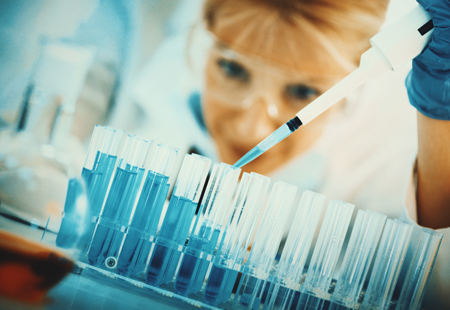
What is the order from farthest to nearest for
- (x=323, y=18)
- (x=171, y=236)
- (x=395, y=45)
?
(x=323, y=18)
(x=171, y=236)
(x=395, y=45)

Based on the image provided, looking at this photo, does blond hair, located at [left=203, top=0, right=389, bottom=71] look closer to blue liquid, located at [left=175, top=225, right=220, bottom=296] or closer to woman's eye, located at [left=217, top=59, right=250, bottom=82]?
woman's eye, located at [left=217, top=59, right=250, bottom=82]

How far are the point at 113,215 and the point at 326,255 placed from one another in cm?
65

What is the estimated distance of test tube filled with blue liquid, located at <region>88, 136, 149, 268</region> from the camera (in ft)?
2.80

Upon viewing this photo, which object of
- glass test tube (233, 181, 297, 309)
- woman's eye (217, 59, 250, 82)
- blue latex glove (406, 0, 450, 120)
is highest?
blue latex glove (406, 0, 450, 120)

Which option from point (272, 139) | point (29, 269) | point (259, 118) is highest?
point (259, 118)

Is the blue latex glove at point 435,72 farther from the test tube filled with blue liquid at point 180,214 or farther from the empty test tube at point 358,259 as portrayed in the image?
the test tube filled with blue liquid at point 180,214

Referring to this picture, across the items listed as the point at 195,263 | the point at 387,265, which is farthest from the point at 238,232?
the point at 387,265

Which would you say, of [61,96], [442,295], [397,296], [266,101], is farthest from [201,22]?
[442,295]

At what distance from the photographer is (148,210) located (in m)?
0.85

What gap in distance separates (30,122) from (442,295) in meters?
1.84

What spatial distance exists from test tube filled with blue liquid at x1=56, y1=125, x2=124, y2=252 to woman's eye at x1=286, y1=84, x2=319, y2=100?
72cm

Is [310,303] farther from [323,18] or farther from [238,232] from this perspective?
[323,18]

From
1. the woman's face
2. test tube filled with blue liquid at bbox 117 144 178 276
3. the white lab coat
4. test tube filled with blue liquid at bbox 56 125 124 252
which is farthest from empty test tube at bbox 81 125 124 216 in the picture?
the woman's face

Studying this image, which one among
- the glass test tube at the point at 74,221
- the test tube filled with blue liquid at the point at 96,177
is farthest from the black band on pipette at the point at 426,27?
the glass test tube at the point at 74,221
